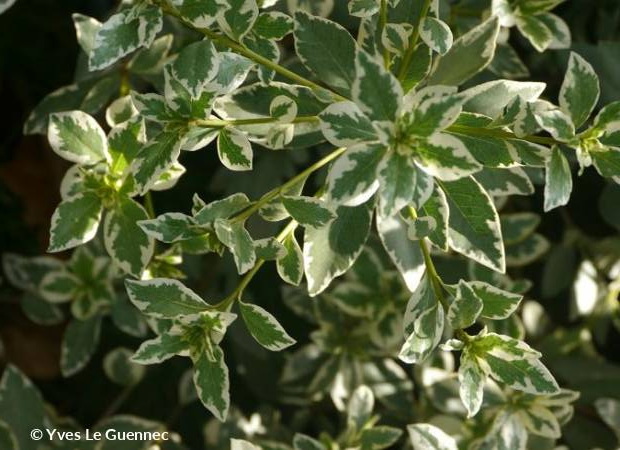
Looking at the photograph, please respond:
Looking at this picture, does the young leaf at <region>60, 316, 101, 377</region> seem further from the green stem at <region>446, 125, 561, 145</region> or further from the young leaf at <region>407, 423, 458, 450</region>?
the green stem at <region>446, 125, 561, 145</region>

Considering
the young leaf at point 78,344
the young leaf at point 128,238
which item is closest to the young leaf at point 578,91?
the young leaf at point 128,238

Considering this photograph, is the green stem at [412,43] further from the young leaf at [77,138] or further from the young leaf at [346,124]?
the young leaf at [77,138]

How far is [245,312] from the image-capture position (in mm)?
846

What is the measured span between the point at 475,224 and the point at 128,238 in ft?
1.25

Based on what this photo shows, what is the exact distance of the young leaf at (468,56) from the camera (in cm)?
90

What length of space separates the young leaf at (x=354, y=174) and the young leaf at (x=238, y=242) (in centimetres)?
12

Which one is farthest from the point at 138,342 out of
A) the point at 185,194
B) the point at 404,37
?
the point at 404,37

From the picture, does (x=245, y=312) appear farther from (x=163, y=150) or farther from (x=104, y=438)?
(x=104, y=438)

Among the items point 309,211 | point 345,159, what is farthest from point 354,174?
point 309,211

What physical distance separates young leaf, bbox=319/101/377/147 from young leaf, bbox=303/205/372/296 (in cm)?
18

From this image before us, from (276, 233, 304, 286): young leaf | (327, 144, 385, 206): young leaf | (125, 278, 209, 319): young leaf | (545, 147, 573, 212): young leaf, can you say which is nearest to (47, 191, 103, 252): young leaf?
(125, 278, 209, 319): young leaf

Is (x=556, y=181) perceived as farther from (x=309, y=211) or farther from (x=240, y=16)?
(x=240, y=16)

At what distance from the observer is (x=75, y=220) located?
0.91m

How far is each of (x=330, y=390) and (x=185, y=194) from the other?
Result: 46cm
